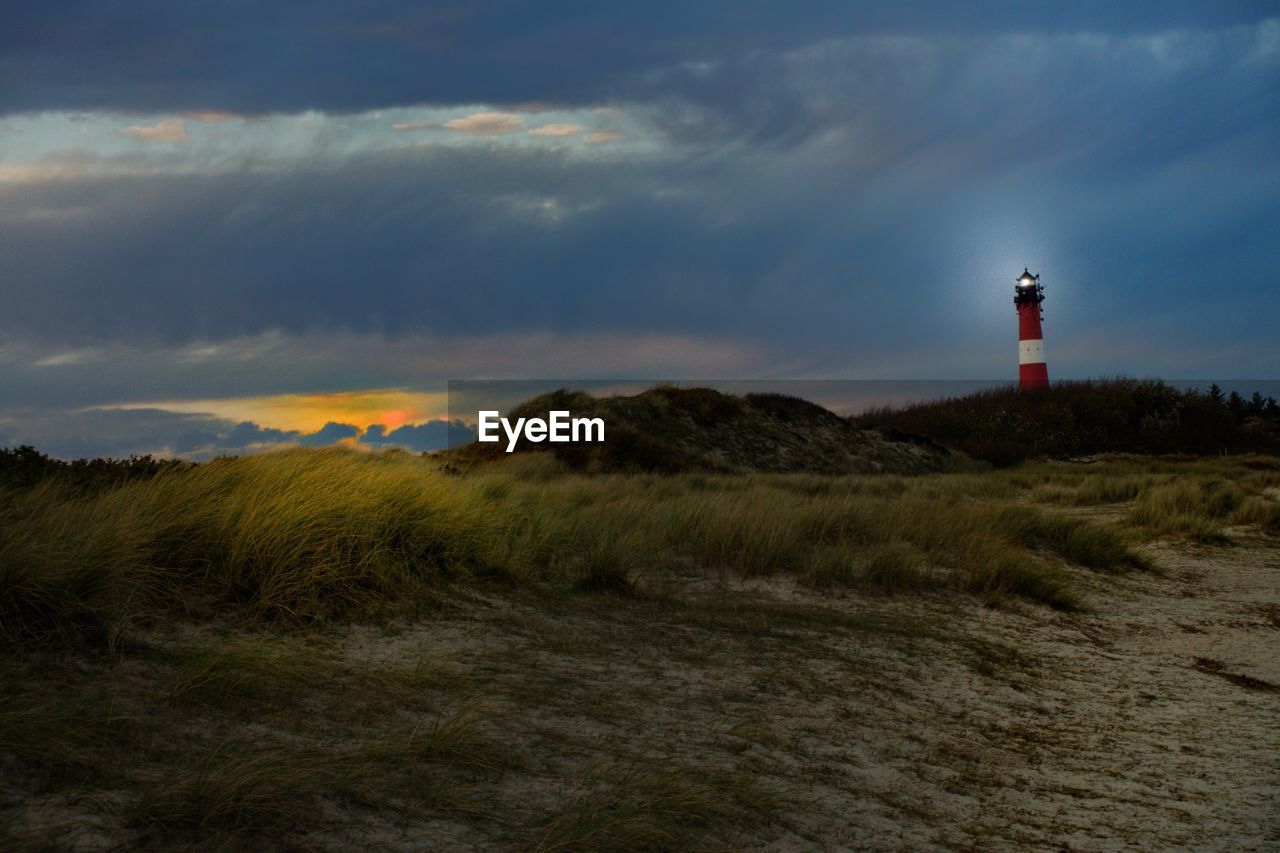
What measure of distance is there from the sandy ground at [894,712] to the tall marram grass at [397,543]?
537 millimetres

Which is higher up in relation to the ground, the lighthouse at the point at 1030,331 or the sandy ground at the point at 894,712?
the lighthouse at the point at 1030,331

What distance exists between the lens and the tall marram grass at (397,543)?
191 inches

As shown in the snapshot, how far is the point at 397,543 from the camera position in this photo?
260 inches

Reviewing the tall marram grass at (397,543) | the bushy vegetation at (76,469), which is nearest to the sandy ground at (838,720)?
the tall marram grass at (397,543)

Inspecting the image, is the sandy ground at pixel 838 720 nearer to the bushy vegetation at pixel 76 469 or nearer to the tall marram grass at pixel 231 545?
the tall marram grass at pixel 231 545

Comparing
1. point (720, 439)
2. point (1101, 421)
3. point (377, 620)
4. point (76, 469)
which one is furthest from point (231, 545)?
point (1101, 421)

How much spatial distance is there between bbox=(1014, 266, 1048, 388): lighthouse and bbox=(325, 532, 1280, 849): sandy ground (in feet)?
132

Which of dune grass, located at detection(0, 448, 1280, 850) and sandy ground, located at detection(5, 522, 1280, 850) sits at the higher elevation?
dune grass, located at detection(0, 448, 1280, 850)

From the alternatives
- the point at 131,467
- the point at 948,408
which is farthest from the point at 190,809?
the point at 948,408

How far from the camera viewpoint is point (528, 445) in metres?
22.2

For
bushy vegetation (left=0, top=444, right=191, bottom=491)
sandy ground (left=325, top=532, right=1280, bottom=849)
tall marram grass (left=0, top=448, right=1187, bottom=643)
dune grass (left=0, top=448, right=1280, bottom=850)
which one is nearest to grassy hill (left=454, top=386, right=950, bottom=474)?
tall marram grass (left=0, top=448, right=1187, bottom=643)

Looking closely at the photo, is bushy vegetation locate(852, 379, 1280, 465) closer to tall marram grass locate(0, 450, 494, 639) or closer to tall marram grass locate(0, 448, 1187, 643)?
tall marram grass locate(0, 448, 1187, 643)

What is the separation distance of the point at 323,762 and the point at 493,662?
71.0 inches

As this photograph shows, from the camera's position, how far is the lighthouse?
148 ft
